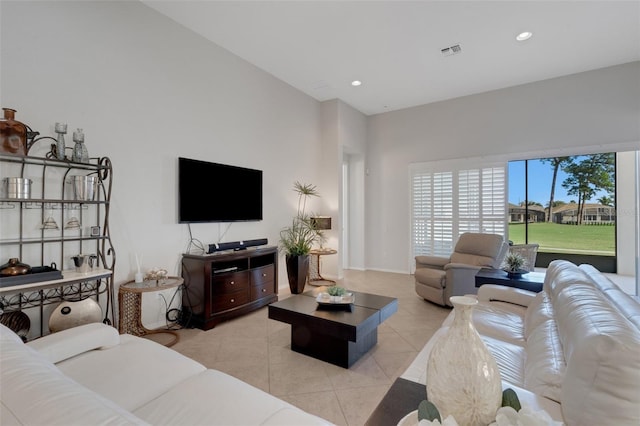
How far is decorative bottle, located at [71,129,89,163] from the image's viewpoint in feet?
7.98

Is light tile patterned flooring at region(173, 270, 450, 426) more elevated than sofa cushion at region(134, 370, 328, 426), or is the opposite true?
sofa cushion at region(134, 370, 328, 426)

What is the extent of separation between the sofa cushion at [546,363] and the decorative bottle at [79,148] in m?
3.27

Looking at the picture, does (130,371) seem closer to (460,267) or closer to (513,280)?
(513,280)

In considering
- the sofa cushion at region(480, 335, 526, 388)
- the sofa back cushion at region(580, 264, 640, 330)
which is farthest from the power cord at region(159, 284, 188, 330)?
the sofa back cushion at region(580, 264, 640, 330)

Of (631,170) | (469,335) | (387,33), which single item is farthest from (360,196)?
(469,335)

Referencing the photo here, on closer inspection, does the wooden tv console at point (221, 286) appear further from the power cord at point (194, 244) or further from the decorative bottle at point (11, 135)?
the decorative bottle at point (11, 135)

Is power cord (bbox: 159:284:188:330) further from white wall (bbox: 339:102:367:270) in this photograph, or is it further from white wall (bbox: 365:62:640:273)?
white wall (bbox: 365:62:640:273)

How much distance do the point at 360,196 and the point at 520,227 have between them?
3.45 meters

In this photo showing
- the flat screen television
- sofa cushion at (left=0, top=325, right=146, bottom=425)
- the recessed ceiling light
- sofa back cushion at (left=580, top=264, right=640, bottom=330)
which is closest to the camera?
sofa cushion at (left=0, top=325, right=146, bottom=425)

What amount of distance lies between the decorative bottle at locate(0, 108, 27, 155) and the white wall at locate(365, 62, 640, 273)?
17.5 ft

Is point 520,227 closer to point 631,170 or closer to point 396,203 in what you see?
point 631,170

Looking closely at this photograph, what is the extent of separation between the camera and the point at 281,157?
4.84m

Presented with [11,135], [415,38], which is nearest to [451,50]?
[415,38]

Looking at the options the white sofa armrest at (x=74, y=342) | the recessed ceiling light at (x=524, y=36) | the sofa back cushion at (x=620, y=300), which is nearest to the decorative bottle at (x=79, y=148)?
the white sofa armrest at (x=74, y=342)
